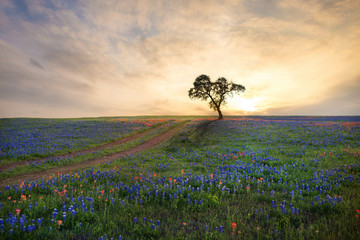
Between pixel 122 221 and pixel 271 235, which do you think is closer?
pixel 271 235

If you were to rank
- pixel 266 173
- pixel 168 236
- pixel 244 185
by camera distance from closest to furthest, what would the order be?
1. pixel 168 236
2. pixel 244 185
3. pixel 266 173

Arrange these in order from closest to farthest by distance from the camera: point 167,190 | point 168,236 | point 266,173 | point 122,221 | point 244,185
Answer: point 168,236
point 122,221
point 167,190
point 244,185
point 266,173

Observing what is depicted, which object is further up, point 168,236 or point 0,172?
point 168,236

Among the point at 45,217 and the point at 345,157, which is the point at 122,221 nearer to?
the point at 45,217

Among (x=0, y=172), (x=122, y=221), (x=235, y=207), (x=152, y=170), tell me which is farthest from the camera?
(x=0, y=172)

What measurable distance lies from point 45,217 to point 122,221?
7.07 ft

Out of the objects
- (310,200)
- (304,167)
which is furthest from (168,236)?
(304,167)

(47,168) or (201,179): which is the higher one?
(201,179)

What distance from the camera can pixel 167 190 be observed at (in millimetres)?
5621

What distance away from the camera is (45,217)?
4.29 meters

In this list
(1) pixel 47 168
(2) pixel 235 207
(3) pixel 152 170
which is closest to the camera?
(2) pixel 235 207

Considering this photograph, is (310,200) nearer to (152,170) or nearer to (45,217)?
(152,170)

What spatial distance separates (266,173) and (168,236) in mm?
6081

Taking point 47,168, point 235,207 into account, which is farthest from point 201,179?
point 47,168
